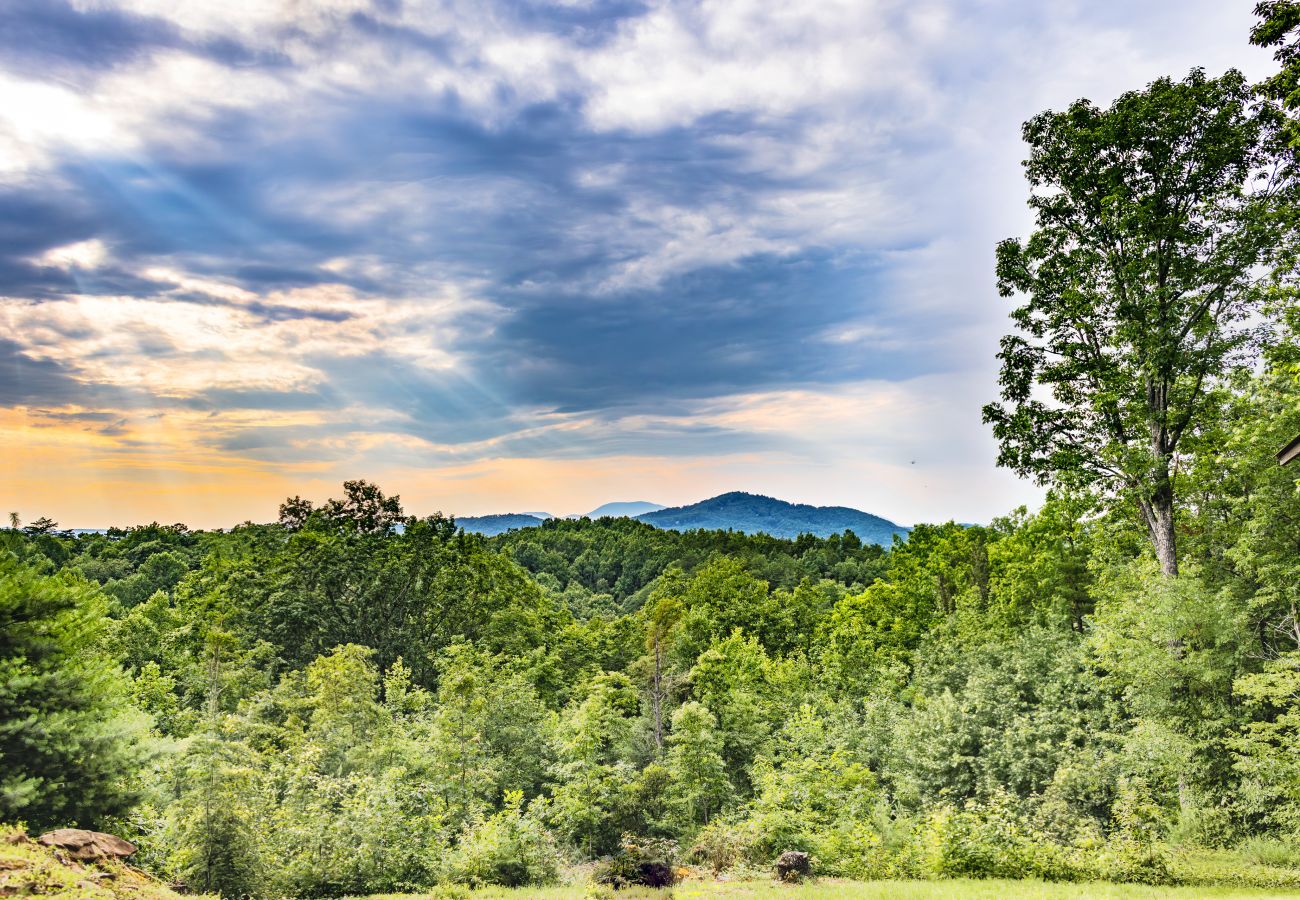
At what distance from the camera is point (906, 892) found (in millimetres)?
12430

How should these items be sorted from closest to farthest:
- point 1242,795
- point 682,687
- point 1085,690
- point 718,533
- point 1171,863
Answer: point 1171,863 → point 1242,795 → point 1085,690 → point 682,687 → point 718,533

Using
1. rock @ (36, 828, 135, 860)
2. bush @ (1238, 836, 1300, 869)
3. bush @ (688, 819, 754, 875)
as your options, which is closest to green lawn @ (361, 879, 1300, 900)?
bush @ (1238, 836, 1300, 869)

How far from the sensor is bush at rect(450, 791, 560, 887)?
1691cm

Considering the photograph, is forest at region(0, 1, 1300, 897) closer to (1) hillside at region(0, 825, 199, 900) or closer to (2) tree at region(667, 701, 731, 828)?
(2) tree at region(667, 701, 731, 828)

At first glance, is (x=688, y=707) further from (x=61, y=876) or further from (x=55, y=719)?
(x=61, y=876)

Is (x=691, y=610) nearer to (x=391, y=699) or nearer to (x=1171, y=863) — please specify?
→ (x=391, y=699)

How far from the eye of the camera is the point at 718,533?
11038 centimetres

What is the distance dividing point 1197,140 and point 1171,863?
15.0 m

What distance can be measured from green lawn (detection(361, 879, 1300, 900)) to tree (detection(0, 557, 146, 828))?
6212 mm

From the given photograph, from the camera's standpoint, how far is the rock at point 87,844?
11.4 metres

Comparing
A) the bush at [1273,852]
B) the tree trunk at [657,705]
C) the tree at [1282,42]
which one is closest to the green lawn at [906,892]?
the bush at [1273,852]

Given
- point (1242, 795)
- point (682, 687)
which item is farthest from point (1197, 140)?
point (682, 687)

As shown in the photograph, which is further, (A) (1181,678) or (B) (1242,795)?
(A) (1181,678)

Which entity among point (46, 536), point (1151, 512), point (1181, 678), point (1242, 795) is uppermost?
point (46, 536)
